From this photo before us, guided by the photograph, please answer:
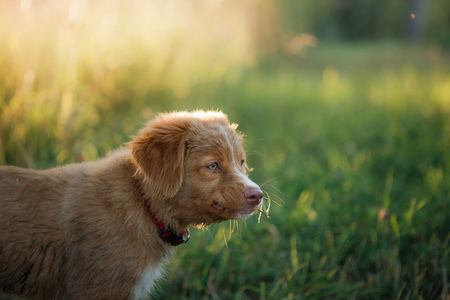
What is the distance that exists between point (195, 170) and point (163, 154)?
0.68 ft

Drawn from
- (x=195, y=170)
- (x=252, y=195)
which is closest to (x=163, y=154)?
(x=195, y=170)

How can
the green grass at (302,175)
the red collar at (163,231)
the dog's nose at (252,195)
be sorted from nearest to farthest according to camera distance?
the dog's nose at (252,195)
the red collar at (163,231)
the green grass at (302,175)

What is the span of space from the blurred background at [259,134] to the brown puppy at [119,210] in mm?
627

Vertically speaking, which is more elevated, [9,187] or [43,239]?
[9,187]

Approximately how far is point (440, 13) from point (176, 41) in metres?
12.8

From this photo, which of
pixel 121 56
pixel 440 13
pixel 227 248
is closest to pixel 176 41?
pixel 121 56

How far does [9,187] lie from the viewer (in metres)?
1.95

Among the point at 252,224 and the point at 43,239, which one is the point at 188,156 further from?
the point at 252,224

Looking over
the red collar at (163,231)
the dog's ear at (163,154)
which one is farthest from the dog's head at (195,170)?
the red collar at (163,231)

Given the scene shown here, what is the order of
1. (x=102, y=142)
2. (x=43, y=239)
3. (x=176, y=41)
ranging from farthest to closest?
(x=176, y=41), (x=102, y=142), (x=43, y=239)

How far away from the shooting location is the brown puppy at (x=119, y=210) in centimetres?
188

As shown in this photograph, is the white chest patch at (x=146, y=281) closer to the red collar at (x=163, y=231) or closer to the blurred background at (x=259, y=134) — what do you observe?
the red collar at (x=163, y=231)

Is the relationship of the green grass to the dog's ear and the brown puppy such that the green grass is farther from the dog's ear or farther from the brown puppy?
the dog's ear

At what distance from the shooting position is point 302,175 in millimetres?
4621
